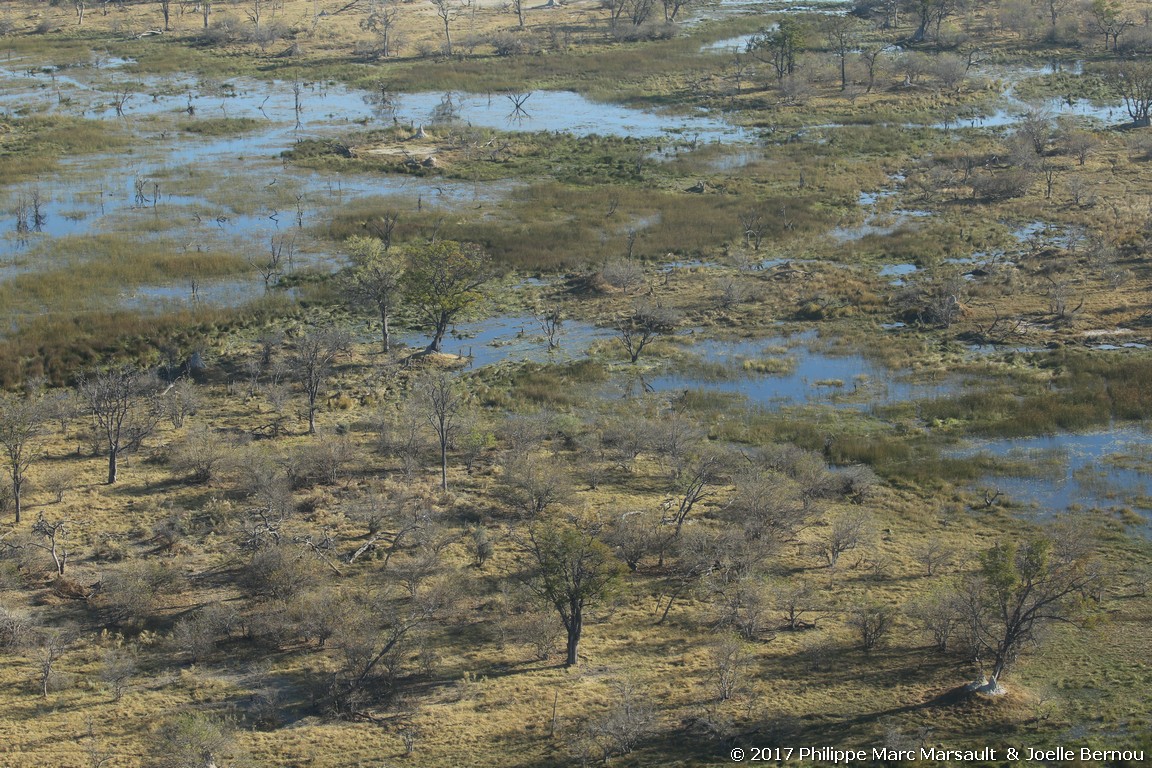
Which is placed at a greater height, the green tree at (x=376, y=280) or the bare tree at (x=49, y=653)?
the green tree at (x=376, y=280)

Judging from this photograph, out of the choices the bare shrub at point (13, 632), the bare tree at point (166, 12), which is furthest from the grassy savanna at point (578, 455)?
the bare tree at point (166, 12)

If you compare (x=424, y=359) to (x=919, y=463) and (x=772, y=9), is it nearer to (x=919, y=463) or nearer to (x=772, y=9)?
(x=919, y=463)

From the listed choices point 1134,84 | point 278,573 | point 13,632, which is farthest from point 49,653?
point 1134,84

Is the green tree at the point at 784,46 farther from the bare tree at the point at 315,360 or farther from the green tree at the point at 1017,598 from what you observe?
the green tree at the point at 1017,598

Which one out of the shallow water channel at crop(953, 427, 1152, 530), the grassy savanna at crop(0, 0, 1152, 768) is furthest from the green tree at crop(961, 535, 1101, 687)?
the shallow water channel at crop(953, 427, 1152, 530)

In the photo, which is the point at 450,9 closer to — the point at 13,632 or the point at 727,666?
the point at 13,632

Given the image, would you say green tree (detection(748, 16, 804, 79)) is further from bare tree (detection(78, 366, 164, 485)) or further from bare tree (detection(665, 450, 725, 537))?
bare tree (detection(78, 366, 164, 485))
